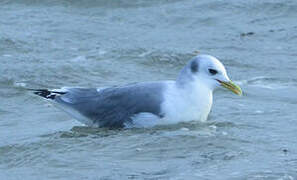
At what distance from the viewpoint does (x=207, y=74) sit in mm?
7863

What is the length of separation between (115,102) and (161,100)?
0.50 m

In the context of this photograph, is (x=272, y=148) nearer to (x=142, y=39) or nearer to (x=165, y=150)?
(x=165, y=150)

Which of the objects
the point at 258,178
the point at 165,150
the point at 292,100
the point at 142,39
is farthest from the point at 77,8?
the point at 258,178

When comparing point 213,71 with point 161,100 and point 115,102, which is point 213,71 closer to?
point 161,100

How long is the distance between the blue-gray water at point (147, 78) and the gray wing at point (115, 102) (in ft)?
0.56

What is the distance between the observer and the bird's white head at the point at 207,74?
7.82 metres

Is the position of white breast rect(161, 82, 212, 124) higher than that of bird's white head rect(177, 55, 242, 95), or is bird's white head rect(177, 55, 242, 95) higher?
bird's white head rect(177, 55, 242, 95)

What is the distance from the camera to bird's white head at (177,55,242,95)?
7.82 meters

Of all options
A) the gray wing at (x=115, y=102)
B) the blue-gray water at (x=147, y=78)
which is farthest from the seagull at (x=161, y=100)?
the blue-gray water at (x=147, y=78)

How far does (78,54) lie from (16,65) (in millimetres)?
1037

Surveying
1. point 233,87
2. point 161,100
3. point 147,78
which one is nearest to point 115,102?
point 161,100

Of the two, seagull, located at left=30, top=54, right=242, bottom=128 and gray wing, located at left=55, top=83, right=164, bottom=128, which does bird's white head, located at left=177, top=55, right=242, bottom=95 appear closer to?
seagull, located at left=30, top=54, right=242, bottom=128

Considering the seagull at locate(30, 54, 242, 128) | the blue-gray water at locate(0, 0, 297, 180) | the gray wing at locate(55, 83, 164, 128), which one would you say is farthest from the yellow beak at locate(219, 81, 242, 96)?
the gray wing at locate(55, 83, 164, 128)

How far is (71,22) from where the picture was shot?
13.4 metres
